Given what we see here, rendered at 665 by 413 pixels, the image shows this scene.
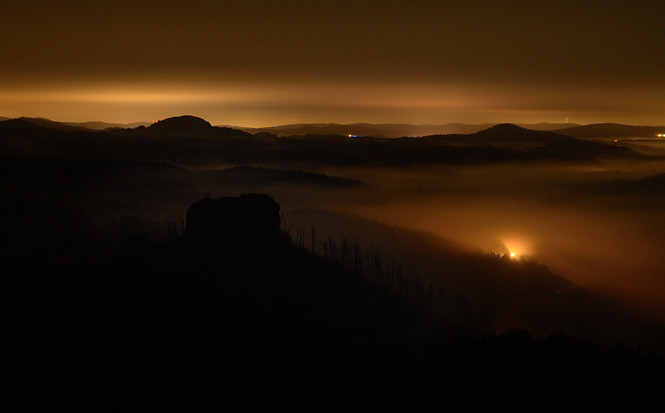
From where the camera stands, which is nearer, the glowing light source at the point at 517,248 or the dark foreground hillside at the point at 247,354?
the dark foreground hillside at the point at 247,354

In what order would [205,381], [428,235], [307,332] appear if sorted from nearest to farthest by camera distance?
[205,381], [307,332], [428,235]

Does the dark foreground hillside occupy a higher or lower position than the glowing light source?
higher

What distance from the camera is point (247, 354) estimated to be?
4059 cm

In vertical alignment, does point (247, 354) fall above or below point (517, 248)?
above

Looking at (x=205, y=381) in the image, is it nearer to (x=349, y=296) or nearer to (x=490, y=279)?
(x=349, y=296)

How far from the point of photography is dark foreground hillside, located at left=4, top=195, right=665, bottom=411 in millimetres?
35969

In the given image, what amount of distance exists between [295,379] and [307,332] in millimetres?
9154

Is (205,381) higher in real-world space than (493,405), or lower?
higher

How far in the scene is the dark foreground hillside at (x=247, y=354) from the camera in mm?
→ 35969

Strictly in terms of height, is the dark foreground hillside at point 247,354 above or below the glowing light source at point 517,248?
above

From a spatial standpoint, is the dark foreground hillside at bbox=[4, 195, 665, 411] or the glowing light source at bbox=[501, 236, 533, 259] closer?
the dark foreground hillside at bbox=[4, 195, 665, 411]

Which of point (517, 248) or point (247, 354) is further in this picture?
point (517, 248)

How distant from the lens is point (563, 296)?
371 feet

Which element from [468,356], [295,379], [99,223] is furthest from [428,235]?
[295,379]
